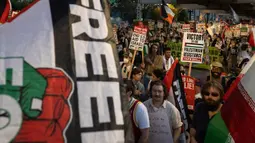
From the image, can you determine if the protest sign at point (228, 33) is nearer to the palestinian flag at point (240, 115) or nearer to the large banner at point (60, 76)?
the palestinian flag at point (240, 115)

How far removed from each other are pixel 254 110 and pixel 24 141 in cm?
134

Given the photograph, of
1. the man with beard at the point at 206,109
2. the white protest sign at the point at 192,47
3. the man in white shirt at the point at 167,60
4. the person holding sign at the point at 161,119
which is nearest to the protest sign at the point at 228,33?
the man in white shirt at the point at 167,60

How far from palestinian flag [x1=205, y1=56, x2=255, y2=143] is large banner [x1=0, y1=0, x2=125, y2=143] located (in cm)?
78

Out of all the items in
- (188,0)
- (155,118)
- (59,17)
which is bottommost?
(155,118)

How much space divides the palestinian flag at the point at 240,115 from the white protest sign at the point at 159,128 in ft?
4.38

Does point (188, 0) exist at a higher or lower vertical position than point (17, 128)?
higher

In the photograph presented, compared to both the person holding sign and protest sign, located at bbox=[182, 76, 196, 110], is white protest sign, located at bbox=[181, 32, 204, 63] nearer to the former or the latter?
protest sign, located at bbox=[182, 76, 196, 110]

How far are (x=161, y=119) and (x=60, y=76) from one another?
2.29 meters

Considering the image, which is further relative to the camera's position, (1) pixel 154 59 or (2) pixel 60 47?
(1) pixel 154 59

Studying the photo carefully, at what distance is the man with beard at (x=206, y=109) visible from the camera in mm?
4008

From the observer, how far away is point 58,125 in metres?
2.29

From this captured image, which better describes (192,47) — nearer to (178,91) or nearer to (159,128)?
(178,91)

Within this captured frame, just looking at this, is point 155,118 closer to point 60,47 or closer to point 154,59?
point 60,47

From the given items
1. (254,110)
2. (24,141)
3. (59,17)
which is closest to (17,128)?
(24,141)
